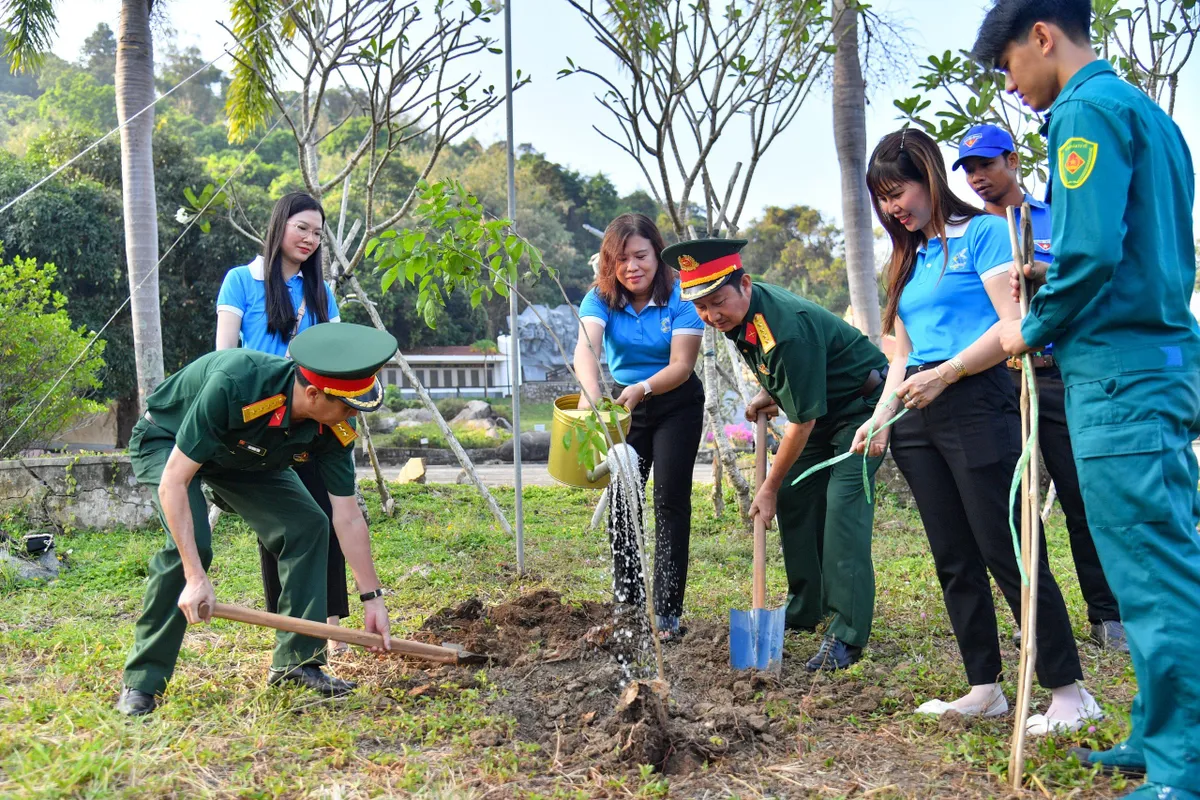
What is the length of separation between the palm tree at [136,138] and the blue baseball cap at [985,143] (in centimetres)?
722

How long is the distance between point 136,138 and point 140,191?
0.55 meters

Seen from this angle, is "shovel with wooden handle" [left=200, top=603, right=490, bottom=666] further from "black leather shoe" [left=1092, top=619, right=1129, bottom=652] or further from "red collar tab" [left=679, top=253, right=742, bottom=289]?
"black leather shoe" [left=1092, top=619, right=1129, bottom=652]

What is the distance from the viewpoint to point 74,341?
788 centimetres

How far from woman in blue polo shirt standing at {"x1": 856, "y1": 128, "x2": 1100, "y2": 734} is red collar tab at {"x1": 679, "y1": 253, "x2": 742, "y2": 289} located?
51 cm

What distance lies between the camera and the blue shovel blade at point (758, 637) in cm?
337

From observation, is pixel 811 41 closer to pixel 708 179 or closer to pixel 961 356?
pixel 708 179

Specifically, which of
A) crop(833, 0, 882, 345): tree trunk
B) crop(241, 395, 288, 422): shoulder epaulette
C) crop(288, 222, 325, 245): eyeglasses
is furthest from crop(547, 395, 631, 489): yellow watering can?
crop(833, 0, 882, 345): tree trunk

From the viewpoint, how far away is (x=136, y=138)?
29.0 feet

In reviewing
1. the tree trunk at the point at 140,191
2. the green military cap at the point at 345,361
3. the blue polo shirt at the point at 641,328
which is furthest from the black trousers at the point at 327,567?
the tree trunk at the point at 140,191

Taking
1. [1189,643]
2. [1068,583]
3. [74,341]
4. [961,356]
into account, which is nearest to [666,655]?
[961,356]

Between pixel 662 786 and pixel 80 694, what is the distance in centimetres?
201

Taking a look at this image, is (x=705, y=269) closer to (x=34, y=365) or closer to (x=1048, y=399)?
(x=1048, y=399)

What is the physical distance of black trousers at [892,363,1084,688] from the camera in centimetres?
262

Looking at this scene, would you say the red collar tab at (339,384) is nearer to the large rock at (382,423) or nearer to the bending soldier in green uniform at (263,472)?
the bending soldier in green uniform at (263,472)
